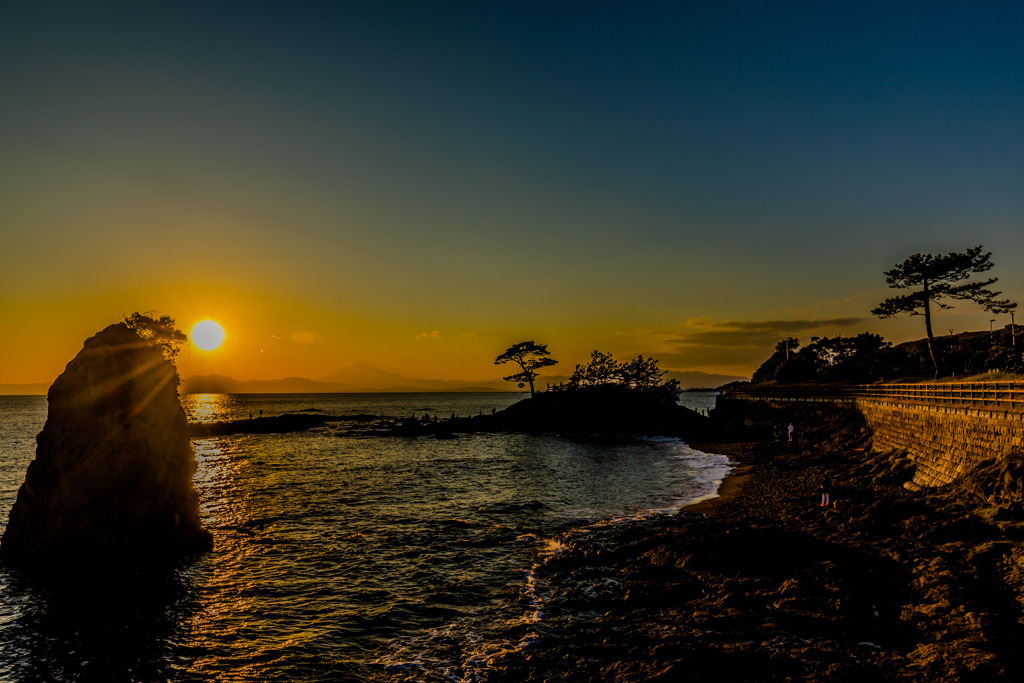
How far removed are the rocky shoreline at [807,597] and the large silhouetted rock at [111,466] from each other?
14.6m

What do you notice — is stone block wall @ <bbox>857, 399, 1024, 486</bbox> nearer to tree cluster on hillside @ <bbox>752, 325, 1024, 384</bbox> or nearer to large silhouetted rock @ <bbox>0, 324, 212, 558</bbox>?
tree cluster on hillside @ <bbox>752, 325, 1024, 384</bbox>

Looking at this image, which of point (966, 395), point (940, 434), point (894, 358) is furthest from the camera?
point (894, 358)

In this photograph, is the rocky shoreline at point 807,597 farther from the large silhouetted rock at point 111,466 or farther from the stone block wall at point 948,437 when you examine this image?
the large silhouetted rock at point 111,466

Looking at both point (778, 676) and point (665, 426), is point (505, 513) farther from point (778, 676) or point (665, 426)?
point (665, 426)

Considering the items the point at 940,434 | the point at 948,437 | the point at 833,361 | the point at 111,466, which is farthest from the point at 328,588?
the point at 833,361

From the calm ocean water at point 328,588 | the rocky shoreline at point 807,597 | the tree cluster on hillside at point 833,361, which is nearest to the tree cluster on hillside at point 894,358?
the tree cluster on hillside at point 833,361

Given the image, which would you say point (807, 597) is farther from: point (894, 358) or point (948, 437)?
point (894, 358)

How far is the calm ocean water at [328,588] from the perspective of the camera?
39.8 feet

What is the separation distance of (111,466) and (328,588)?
9.65 m

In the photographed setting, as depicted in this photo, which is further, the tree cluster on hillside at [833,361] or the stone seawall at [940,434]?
the tree cluster on hillside at [833,361]

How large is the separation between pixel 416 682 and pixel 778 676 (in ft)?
23.9

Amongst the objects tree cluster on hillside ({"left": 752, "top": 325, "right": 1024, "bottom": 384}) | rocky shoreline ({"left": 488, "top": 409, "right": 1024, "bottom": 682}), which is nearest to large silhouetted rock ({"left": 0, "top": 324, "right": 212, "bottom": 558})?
rocky shoreline ({"left": 488, "top": 409, "right": 1024, "bottom": 682})

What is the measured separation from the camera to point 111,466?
62.2ft

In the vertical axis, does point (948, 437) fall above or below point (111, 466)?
below
